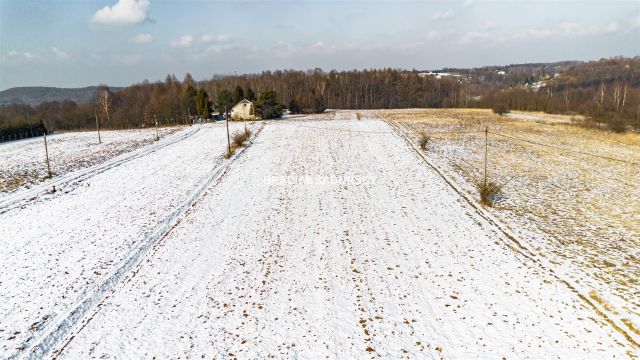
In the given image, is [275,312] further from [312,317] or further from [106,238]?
[106,238]

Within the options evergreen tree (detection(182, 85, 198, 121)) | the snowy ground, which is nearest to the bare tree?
evergreen tree (detection(182, 85, 198, 121))

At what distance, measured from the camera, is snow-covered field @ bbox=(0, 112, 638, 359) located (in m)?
10.8

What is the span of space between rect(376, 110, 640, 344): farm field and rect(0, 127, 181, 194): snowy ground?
1265 inches

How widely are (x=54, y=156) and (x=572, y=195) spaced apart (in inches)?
1861

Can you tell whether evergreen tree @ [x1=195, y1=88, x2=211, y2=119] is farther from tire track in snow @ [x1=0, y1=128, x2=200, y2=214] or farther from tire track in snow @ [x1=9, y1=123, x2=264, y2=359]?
tire track in snow @ [x1=9, y1=123, x2=264, y2=359]

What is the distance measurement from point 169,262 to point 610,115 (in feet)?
201

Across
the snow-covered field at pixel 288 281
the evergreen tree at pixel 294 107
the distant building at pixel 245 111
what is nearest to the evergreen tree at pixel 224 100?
the distant building at pixel 245 111

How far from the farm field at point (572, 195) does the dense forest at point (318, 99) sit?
17.5m

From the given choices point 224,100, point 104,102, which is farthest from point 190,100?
point 104,102

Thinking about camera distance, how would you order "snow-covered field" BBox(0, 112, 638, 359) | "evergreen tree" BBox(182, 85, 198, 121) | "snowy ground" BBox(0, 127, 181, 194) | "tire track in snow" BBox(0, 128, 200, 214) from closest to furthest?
"snow-covered field" BBox(0, 112, 638, 359), "tire track in snow" BBox(0, 128, 200, 214), "snowy ground" BBox(0, 127, 181, 194), "evergreen tree" BBox(182, 85, 198, 121)

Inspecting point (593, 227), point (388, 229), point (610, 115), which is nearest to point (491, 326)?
point (388, 229)

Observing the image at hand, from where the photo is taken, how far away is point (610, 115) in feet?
175

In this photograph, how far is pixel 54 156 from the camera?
40.7 m

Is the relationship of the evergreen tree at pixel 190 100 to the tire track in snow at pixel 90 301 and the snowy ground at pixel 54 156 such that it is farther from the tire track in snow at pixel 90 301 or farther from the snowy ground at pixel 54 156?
the tire track in snow at pixel 90 301
